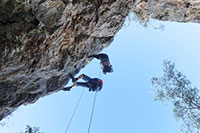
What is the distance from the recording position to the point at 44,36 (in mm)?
6363

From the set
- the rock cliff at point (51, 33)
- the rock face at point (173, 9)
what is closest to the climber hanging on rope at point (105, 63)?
the rock cliff at point (51, 33)

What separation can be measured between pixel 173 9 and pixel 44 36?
6.53m

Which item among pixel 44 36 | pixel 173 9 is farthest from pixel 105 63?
pixel 44 36

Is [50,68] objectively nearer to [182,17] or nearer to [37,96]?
[37,96]

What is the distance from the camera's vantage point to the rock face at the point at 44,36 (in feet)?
18.4

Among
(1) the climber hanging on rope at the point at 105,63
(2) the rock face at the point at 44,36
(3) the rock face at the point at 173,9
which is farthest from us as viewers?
(1) the climber hanging on rope at the point at 105,63

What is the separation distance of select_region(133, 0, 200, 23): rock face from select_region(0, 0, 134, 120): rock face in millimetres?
1588

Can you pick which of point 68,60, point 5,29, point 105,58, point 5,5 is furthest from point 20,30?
point 105,58

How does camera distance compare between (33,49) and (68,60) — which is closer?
(33,49)

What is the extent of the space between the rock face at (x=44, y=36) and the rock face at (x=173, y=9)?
1.59 m

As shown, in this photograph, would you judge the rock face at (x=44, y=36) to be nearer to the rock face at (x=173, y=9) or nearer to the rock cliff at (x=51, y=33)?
the rock cliff at (x=51, y=33)

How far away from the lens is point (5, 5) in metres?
5.28

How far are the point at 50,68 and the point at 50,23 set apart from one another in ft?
8.25

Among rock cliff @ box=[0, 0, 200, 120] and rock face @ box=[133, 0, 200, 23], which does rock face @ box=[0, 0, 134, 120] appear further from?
rock face @ box=[133, 0, 200, 23]
